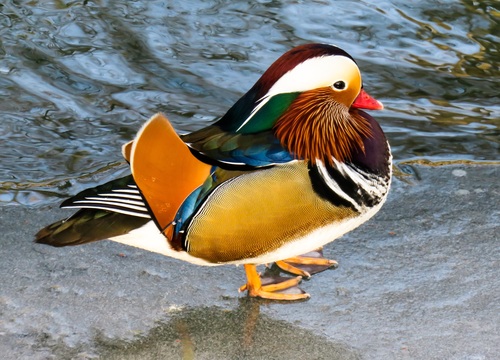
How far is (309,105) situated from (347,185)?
353 millimetres

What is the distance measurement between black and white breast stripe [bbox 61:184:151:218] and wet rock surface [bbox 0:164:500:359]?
0.38 metres

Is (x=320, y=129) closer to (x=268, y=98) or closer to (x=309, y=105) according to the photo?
(x=309, y=105)

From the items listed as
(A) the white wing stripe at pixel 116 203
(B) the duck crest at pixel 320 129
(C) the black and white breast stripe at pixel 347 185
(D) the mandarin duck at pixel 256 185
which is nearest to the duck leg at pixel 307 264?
(D) the mandarin duck at pixel 256 185

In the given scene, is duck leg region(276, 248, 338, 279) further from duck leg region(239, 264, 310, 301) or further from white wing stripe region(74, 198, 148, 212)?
white wing stripe region(74, 198, 148, 212)

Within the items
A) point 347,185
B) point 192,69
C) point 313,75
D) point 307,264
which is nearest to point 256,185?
point 347,185

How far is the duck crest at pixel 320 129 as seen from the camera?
126 inches

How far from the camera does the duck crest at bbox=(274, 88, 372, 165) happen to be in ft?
10.5

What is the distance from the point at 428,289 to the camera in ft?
11.1

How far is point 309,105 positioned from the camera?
3.30 metres

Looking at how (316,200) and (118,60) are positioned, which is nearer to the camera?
(316,200)

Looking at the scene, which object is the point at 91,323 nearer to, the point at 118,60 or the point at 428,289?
the point at 428,289

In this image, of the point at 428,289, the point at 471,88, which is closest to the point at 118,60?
the point at 471,88

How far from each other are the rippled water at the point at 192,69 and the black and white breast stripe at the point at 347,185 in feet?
4.73

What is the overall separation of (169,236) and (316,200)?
54 cm
